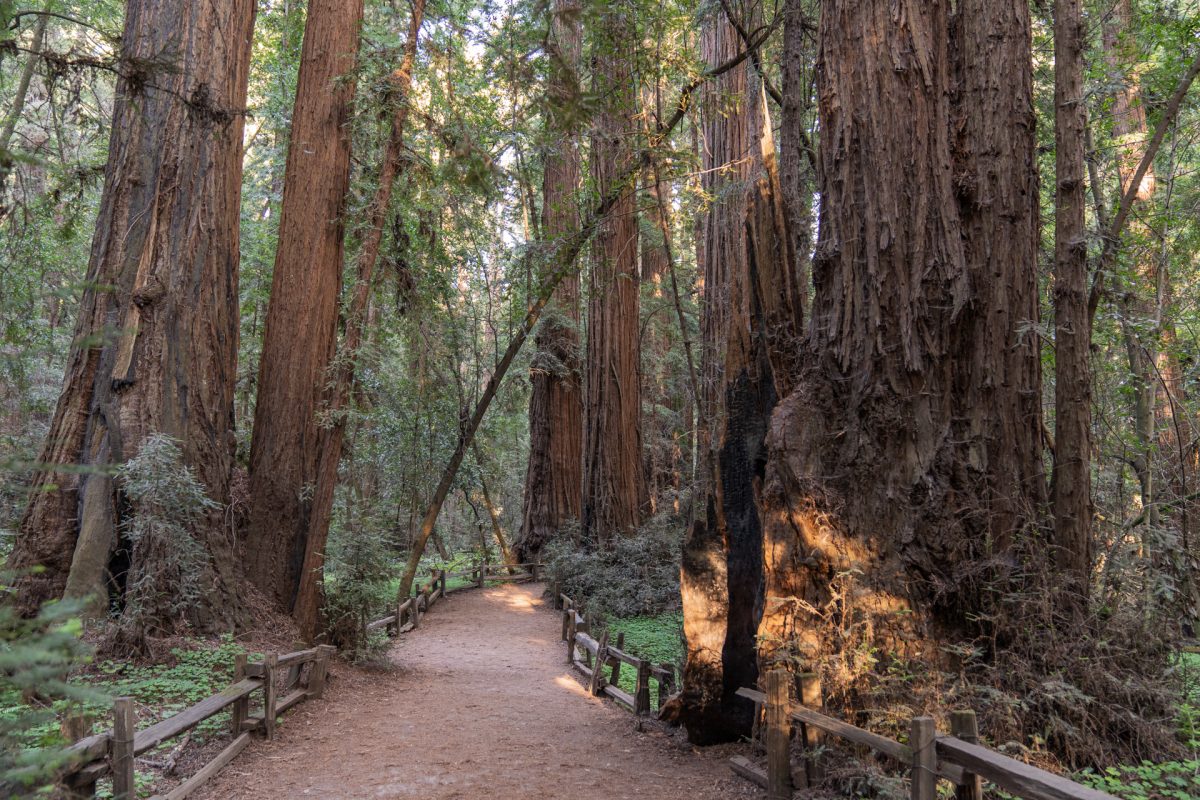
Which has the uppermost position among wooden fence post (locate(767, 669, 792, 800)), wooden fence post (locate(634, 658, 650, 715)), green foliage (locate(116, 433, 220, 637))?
green foliage (locate(116, 433, 220, 637))

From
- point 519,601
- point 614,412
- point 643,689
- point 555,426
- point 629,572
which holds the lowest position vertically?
point 519,601

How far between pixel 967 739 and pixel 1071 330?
10.9 feet

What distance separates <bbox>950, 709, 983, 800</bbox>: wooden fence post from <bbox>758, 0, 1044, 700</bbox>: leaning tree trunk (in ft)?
4.23

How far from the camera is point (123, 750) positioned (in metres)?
4.68

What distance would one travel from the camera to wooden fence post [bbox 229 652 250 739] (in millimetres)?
6867

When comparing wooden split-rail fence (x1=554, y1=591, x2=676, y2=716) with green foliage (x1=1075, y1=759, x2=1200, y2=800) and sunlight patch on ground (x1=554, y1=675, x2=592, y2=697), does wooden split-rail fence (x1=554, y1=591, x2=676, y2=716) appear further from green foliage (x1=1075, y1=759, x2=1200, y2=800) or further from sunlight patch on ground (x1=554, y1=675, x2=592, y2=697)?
green foliage (x1=1075, y1=759, x2=1200, y2=800)

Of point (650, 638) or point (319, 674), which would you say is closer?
point (319, 674)

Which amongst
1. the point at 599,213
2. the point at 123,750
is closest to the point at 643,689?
the point at 123,750

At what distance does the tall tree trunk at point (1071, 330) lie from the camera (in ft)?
19.4

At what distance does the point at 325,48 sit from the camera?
10969 mm

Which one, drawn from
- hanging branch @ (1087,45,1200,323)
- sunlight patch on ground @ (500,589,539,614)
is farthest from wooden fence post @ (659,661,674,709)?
sunlight patch on ground @ (500,589,539,614)

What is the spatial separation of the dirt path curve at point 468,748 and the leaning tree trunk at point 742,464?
0.65 m

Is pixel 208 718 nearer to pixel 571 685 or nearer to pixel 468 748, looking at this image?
pixel 468 748

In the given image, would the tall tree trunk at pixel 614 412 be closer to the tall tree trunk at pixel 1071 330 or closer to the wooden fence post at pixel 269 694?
the wooden fence post at pixel 269 694
